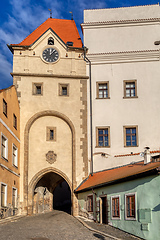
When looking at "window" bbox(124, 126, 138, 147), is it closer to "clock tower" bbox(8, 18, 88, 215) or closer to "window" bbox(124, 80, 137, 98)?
"window" bbox(124, 80, 137, 98)

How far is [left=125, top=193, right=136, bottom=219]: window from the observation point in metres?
16.5

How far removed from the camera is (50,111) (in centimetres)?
2836

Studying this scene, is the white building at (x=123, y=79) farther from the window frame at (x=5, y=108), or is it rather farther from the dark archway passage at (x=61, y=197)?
the dark archway passage at (x=61, y=197)

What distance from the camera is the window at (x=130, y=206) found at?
16480mm

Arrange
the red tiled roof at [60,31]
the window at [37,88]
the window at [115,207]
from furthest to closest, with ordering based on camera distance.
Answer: the red tiled roof at [60,31], the window at [37,88], the window at [115,207]

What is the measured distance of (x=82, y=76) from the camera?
1150 inches

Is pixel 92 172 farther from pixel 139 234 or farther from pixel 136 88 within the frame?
pixel 139 234

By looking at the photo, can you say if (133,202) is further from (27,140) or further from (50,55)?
(50,55)

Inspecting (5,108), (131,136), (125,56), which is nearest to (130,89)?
(125,56)

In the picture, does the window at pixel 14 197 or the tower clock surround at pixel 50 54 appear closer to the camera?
the window at pixel 14 197

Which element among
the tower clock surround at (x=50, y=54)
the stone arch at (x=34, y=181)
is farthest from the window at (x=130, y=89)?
the stone arch at (x=34, y=181)

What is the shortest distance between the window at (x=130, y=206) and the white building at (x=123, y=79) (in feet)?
29.5

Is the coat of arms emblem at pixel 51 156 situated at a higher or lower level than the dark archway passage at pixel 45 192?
higher

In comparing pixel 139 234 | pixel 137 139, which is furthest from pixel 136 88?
pixel 139 234
